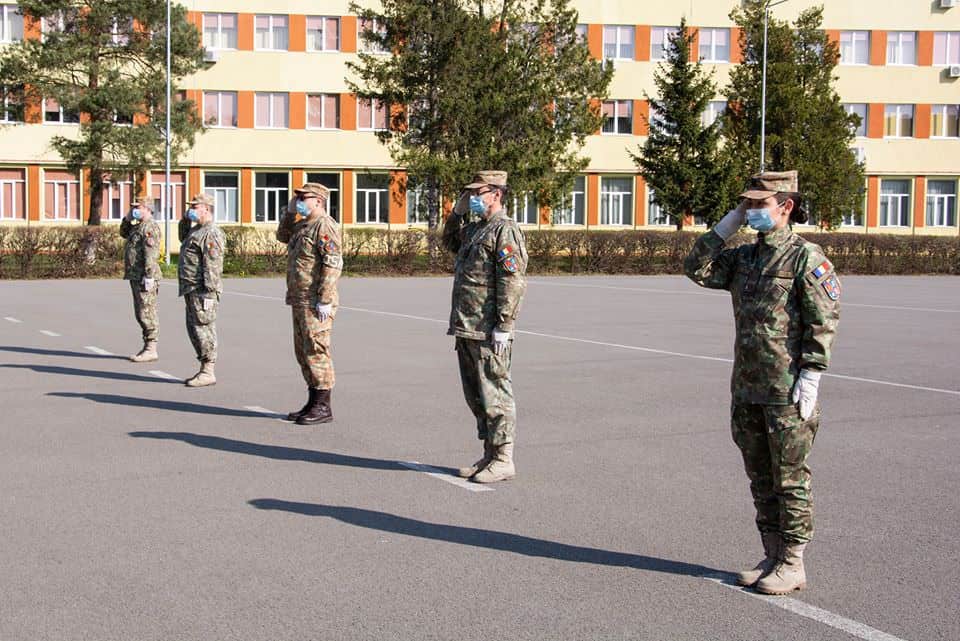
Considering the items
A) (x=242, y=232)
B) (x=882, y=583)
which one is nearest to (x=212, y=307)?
(x=882, y=583)

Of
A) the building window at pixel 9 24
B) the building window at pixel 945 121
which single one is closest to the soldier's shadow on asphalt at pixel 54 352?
the building window at pixel 9 24

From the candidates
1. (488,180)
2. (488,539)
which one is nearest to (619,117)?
(488,180)

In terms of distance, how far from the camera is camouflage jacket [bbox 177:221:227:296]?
37.7 feet

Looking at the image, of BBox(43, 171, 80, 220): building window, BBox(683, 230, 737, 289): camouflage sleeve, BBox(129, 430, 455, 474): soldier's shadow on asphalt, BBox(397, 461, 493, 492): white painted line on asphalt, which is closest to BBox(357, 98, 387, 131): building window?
BBox(43, 171, 80, 220): building window

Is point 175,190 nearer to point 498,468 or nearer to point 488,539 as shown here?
point 498,468

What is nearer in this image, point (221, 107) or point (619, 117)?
point (221, 107)

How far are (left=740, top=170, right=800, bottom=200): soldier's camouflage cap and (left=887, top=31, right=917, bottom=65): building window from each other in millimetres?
56154

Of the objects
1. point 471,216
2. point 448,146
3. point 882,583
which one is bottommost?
point 882,583

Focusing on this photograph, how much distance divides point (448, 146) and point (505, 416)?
34471 mm

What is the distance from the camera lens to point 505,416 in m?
7.32

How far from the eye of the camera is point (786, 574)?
16.6 feet

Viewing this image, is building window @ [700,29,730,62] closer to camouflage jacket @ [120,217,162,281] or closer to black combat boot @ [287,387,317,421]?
camouflage jacket @ [120,217,162,281]

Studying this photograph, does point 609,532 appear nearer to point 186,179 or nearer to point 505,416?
point 505,416

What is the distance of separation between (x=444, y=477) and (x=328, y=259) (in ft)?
8.56
